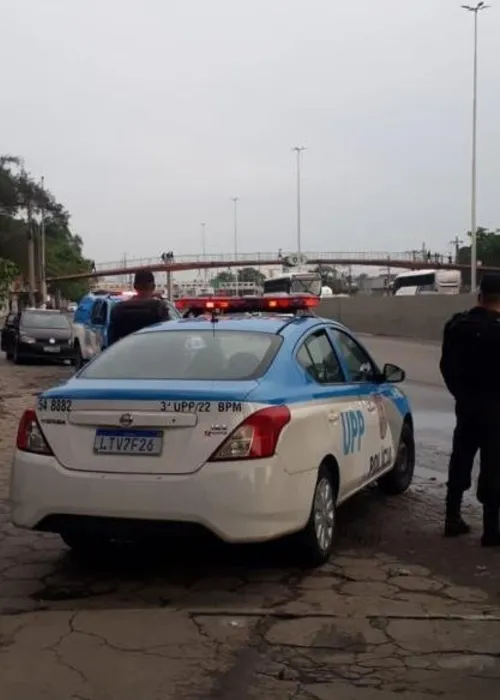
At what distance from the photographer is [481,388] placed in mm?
6547

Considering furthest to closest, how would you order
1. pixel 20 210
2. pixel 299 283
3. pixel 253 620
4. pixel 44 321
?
pixel 20 210
pixel 299 283
pixel 44 321
pixel 253 620

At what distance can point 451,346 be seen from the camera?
6.74 meters

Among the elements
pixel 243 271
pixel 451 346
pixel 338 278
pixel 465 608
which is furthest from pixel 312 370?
pixel 243 271

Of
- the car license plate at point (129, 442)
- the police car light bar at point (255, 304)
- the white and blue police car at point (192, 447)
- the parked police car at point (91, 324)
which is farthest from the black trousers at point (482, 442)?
the parked police car at point (91, 324)

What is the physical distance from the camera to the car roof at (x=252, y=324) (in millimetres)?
6629

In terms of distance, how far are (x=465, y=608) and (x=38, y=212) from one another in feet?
310

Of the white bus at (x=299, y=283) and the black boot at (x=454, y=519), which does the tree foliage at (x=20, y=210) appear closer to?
the white bus at (x=299, y=283)

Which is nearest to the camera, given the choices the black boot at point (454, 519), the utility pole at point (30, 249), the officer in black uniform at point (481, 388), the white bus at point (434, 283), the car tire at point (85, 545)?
the car tire at point (85, 545)

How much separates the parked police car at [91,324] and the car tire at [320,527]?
1341 centimetres

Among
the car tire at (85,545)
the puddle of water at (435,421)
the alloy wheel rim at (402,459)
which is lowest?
the puddle of water at (435,421)

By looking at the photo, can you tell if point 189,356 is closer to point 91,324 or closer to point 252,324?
point 252,324

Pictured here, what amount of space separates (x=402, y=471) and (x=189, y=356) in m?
2.83

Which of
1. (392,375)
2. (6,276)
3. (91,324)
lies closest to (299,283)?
(91,324)

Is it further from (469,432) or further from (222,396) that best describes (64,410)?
(469,432)
